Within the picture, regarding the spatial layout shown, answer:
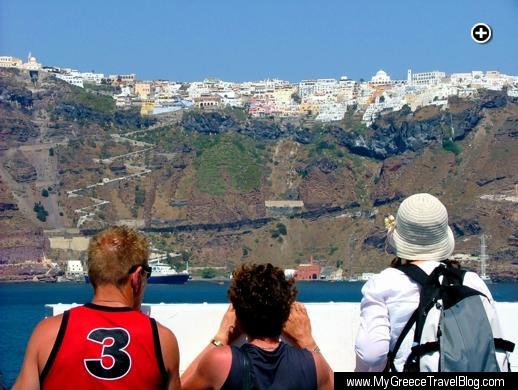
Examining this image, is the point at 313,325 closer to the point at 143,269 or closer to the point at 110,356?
the point at 143,269

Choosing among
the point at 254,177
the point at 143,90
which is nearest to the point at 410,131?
the point at 254,177

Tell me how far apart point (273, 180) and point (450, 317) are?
150 m

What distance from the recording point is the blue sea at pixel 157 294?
80.8m

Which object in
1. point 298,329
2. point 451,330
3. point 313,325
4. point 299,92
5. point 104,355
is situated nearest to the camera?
point 104,355

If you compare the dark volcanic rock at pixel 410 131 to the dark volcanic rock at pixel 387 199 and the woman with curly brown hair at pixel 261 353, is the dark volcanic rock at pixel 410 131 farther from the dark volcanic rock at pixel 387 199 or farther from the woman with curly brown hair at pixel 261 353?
the woman with curly brown hair at pixel 261 353

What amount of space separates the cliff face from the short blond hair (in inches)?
5120

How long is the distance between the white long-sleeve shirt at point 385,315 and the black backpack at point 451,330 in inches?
0.8

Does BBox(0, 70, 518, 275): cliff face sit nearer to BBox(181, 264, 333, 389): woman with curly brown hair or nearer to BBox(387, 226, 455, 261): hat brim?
BBox(387, 226, 455, 261): hat brim

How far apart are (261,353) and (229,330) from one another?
27 centimetres

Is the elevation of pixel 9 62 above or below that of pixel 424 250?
above

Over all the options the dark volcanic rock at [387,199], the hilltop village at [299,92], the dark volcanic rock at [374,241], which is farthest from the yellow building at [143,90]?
the dark volcanic rock at [374,241]

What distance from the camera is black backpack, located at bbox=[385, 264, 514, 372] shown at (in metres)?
2.84

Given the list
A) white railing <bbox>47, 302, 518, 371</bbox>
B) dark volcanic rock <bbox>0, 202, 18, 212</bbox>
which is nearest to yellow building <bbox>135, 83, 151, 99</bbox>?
dark volcanic rock <bbox>0, 202, 18, 212</bbox>

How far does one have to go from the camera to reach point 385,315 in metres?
2.99
